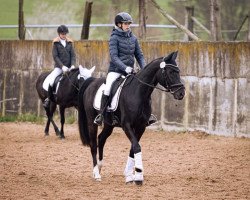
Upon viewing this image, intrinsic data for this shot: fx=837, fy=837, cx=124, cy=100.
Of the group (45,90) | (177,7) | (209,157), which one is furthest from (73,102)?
(177,7)

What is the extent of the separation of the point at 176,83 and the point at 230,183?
1.84 metres

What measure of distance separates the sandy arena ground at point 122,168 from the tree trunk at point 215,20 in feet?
9.71

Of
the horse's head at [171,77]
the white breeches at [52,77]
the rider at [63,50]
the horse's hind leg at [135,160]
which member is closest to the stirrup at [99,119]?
the horse's hind leg at [135,160]

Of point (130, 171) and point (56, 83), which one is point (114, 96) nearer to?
point (130, 171)

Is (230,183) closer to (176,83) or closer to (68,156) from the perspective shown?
(176,83)

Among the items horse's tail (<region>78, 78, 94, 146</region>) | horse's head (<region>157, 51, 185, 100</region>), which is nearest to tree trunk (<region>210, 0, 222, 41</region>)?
horse's tail (<region>78, 78, 94, 146</region>)

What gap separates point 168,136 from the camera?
21.3 meters

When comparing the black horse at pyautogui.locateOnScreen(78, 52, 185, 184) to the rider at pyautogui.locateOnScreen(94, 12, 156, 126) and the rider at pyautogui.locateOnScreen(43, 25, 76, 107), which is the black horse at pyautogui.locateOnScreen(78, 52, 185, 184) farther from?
the rider at pyautogui.locateOnScreen(43, 25, 76, 107)

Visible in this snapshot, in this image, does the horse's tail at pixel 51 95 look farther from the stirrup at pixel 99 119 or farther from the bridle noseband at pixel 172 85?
the bridle noseband at pixel 172 85

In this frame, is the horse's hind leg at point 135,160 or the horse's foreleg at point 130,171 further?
the horse's foreleg at point 130,171

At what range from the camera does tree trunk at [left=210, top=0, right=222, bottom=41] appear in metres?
22.1

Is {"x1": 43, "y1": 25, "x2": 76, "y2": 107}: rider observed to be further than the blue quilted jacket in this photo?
Yes

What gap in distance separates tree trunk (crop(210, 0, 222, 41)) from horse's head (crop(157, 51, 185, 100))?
9.09 m

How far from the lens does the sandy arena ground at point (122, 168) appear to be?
40.5 ft
